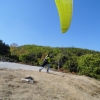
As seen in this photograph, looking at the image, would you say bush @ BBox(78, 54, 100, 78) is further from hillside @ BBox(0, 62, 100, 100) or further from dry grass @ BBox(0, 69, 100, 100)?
dry grass @ BBox(0, 69, 100, 100)

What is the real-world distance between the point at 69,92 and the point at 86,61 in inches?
326

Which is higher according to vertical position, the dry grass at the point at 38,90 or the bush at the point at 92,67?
the bush at the point at 92,67

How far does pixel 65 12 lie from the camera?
1.70 feet

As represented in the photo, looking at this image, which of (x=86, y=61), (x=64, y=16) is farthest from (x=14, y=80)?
(x=86, y=61)

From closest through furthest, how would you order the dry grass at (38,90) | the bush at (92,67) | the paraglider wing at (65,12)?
1. the paraglider wing at (65,12)
2. the dry grass at (38,90)
3. the bush at (92,67)

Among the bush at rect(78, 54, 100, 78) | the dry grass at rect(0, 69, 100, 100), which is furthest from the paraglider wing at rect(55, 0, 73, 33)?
the bush at rect(78, 54, 100, 78)

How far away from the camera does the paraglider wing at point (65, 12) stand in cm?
49

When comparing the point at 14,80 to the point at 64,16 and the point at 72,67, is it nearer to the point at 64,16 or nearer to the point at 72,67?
the point at 64,16

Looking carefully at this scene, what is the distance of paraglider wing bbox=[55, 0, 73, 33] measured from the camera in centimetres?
49

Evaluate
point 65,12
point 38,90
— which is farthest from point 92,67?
point 65,12

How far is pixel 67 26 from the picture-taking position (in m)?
0.51

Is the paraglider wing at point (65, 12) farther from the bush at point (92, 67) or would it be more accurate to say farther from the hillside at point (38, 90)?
the bush at point (92, 67)

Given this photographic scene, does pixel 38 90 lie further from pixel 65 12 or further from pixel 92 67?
pixel 92 67

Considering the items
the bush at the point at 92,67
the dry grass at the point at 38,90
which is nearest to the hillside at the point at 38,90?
the dry grass at the point at 38,90
